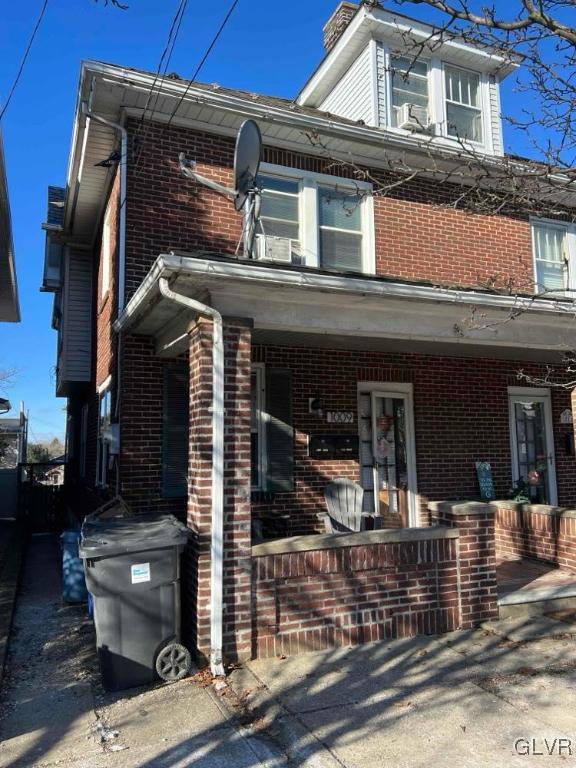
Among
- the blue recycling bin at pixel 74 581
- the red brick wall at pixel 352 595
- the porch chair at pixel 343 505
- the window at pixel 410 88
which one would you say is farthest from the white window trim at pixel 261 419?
the window at pixel 410 88

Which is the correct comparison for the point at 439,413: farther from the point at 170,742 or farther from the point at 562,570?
the point at 170,742

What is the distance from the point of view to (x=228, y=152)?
26.1ft

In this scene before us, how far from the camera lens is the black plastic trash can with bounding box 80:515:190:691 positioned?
4.39m

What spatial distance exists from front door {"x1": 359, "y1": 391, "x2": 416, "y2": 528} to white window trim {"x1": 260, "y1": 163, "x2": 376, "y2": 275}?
193cm

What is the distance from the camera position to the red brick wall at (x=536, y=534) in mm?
7047

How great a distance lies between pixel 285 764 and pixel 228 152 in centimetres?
701

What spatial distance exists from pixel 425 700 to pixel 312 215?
6247mm

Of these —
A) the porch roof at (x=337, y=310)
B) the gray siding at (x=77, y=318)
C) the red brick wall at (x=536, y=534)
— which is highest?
the gray siding at (x=77, y=318)

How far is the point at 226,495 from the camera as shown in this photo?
195 inches

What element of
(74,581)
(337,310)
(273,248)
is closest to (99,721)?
(74,581)

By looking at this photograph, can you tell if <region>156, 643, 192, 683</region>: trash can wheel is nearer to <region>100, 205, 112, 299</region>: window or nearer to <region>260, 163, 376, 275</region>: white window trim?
<region>260, 163, 376, 275</region>: white window trim

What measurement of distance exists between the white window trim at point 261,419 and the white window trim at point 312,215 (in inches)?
64.4

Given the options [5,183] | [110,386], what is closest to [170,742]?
[110,386]

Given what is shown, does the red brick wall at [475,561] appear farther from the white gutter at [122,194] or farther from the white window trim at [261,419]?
the white gutter at [122,194]
